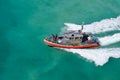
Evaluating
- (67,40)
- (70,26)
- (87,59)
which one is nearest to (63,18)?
(70,26)

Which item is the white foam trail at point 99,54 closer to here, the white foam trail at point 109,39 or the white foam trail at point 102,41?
the white foam trail at point 102,41

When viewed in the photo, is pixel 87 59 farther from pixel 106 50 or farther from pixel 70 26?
pixel 70 26

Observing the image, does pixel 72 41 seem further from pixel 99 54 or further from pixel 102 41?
pixel 102 41

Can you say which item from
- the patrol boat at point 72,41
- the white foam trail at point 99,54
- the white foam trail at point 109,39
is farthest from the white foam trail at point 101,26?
the white foam trail at point 99,54


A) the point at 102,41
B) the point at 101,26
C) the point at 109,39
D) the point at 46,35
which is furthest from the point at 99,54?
the point at 46,35

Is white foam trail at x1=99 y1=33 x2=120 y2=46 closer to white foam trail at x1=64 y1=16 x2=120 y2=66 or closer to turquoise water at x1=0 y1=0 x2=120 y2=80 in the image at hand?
white foam trail at x1=64 y1=16 x2=120 y2=66
